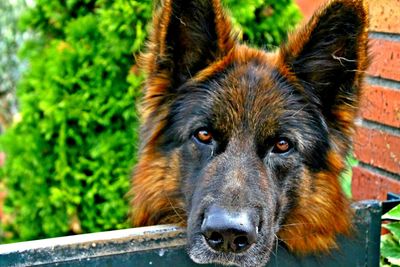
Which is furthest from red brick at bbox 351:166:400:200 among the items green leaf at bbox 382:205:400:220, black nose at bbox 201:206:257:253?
black nose at bbox 201:206:257:253

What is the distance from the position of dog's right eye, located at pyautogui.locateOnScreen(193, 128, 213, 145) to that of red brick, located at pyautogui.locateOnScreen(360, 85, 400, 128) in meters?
0.96

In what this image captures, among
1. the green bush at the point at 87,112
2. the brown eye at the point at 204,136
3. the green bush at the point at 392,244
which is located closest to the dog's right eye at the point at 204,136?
the brown eye at the point at 204,136

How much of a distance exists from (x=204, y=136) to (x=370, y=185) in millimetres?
1313

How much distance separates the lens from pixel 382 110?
3.87m

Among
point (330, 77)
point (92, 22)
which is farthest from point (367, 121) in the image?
point (92, 22)

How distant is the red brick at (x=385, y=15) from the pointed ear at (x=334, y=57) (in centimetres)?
62

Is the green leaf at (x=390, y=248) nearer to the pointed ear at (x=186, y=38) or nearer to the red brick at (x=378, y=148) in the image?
the red brick at (x=378, y=148)

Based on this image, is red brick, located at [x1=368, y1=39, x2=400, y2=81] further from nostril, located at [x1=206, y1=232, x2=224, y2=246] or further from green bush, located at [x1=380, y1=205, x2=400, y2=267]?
nostril, located at [x1=206, y1=232, x2=224, y2=246]

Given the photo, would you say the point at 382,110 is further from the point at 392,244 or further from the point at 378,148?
the point at 392,244

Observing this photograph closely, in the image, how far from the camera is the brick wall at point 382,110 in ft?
12.4

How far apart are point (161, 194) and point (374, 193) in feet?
4.52

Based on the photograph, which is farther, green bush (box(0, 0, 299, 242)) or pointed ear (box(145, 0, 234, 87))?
green bush (box(0, 0, 299, 242))

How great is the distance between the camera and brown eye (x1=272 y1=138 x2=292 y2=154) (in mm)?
3240

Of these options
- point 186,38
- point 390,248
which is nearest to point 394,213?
point 390,248
